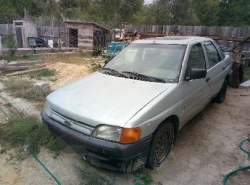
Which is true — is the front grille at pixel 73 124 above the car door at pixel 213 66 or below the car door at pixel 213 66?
below

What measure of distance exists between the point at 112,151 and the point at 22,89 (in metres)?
4.88

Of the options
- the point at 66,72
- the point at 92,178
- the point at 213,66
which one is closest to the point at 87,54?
the point at 66,72

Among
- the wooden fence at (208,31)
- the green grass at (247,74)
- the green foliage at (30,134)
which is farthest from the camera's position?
the wooden fence at (208,31)

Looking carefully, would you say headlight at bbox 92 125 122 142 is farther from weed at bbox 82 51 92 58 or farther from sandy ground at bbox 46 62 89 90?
weed at bbox 82 51 92 58

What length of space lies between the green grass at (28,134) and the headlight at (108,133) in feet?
4.00

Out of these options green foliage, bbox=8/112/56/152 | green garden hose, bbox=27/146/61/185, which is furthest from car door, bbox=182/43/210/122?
green foliage, bbox=8/112/56/152

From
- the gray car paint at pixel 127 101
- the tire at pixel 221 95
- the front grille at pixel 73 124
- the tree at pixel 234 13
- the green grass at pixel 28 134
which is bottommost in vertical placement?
the green grass at pixel 28 134

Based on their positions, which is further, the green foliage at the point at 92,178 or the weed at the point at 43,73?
the weed at the point at 43,73

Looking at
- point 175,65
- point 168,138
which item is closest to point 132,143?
point 168,138

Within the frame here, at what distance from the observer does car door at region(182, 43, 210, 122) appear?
3418mm

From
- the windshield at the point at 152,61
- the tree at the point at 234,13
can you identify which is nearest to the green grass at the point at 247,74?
the windshield at the point at 152,61

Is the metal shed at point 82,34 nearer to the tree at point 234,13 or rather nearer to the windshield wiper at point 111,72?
the windshield wiper at point 111,72

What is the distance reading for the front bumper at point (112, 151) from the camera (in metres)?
2.45

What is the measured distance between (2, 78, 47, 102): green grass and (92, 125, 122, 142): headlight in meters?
3.49
